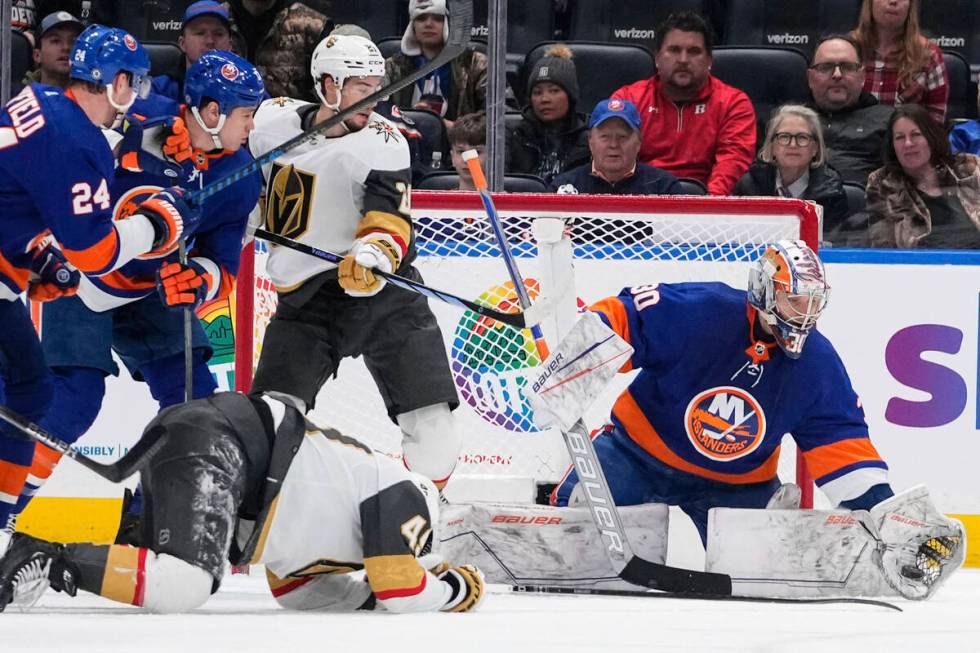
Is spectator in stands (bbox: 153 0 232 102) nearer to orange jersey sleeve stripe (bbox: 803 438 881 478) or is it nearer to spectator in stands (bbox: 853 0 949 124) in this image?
spectator in stands (bbox: 853 0 949 124)

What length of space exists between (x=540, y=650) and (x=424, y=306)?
1431 millimetres

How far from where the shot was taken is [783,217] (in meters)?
3.90

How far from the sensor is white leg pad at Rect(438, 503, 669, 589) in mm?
3271

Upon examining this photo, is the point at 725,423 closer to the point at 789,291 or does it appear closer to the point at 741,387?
the point at 741,387

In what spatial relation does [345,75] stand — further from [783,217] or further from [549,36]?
[549,36]

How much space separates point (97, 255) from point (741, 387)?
4.59 ft

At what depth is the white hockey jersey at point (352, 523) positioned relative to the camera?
98.3 inches

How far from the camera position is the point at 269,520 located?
98.3 inches

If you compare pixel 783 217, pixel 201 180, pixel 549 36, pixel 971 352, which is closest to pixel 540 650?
pixel 201 180

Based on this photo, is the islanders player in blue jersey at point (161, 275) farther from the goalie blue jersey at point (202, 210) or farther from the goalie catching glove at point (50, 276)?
the goalie catching glove at point (50, 276)

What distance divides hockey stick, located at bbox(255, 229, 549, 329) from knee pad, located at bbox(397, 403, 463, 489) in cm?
24

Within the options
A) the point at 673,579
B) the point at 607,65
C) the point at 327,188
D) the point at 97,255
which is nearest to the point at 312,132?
the point at 327,188

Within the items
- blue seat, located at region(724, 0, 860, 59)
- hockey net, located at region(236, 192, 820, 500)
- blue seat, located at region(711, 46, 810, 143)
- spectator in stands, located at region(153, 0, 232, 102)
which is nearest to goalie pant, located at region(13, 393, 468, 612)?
hockey net, located at region(236, 192, 820, 500)

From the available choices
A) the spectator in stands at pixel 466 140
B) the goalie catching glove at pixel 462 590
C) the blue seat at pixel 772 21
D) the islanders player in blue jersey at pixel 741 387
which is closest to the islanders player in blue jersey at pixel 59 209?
the goalie catching glove at pixel 462 590
